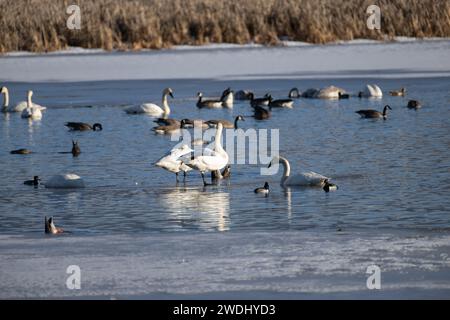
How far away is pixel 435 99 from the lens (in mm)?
18641

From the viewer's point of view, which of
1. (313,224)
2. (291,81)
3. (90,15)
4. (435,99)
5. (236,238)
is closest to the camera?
(236,238)

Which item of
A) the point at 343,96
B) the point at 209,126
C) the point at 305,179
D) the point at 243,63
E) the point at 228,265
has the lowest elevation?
the point at 228,265

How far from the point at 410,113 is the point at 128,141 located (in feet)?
15.7

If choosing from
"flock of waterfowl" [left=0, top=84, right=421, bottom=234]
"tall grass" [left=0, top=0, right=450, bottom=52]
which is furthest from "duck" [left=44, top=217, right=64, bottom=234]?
"tall grass" [left=0, top=0, right=450, bottom=52]

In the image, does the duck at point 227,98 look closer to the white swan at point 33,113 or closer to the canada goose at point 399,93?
the canada goose at point 399,93

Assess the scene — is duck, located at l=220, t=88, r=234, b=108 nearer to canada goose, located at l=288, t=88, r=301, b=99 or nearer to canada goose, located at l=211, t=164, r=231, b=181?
canada goose, located at l=288, t=88, r=301, b=99

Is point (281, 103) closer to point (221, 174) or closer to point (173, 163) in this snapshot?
point (221, 174)

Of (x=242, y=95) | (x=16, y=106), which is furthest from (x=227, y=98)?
(x=16, y=106)

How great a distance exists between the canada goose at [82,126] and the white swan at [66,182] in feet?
15.8

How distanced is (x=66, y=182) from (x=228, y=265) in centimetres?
400

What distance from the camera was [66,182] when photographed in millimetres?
10727

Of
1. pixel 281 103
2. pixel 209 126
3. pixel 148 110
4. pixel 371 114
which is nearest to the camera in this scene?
pixel 209 126
